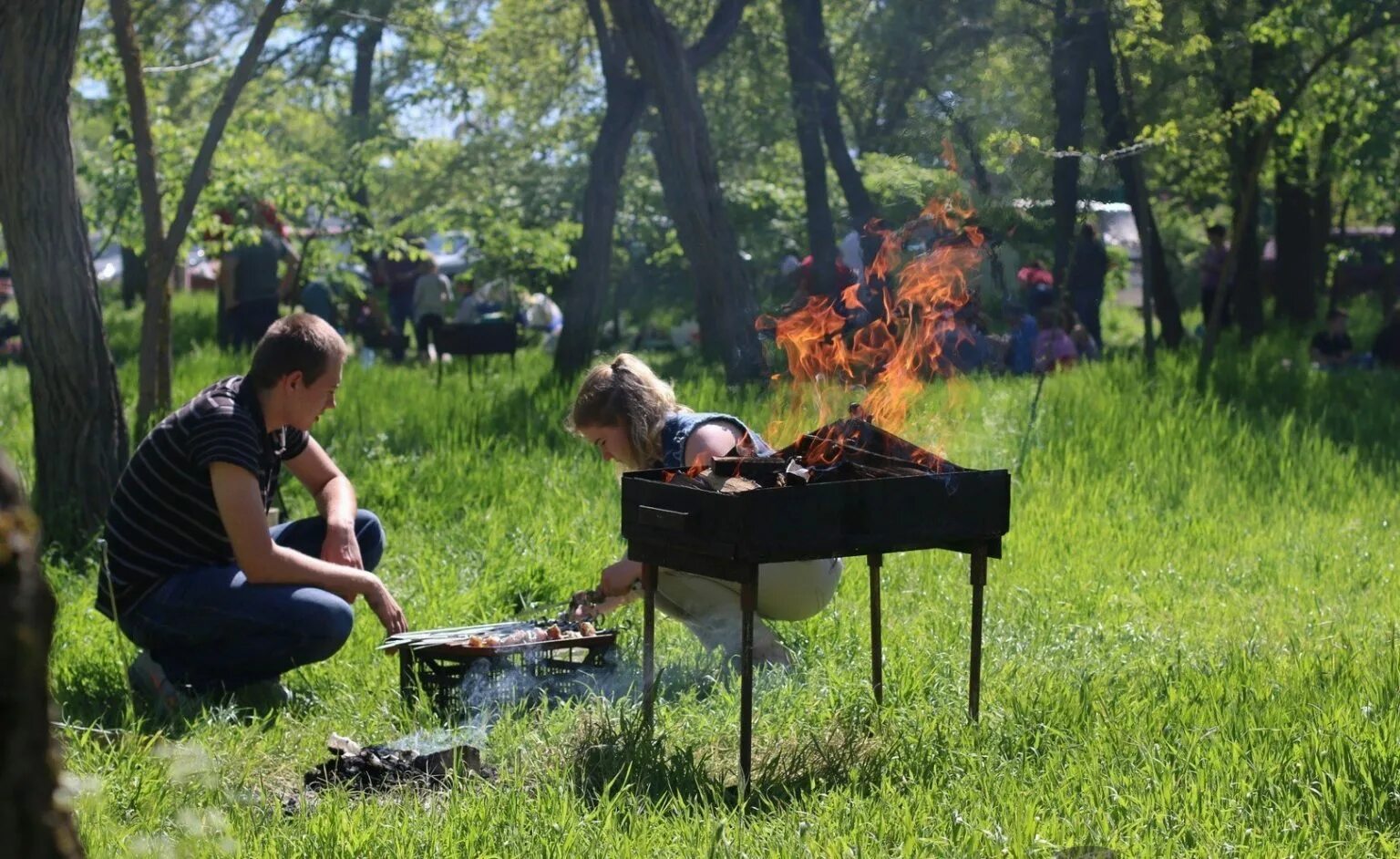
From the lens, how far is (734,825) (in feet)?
13.2

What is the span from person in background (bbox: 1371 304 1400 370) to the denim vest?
13459mm

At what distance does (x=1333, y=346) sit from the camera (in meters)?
17.0

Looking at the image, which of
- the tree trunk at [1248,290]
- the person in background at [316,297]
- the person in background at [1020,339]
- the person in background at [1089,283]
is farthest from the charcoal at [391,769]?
the tree trunk at [1248,290]

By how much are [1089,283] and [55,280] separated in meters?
13.0

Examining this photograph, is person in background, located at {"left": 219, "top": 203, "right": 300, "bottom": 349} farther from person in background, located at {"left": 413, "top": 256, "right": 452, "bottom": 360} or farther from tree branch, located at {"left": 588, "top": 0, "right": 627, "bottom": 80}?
person in background, located at {"left": 413, "top": 256, "right": 452, "bottom": 360}

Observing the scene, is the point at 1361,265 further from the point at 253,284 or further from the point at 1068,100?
the point at 253,284

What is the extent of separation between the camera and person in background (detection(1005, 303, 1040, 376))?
46.9 ft


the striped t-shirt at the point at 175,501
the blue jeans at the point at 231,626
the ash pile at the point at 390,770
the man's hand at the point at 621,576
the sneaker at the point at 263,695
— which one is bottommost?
the sneaker at the point at 263,695

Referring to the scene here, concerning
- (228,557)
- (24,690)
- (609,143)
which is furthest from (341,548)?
(609,143)

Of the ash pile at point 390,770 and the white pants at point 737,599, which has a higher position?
the white pants at point 737,599

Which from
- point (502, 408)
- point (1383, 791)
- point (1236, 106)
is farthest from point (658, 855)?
point (1236, 106)

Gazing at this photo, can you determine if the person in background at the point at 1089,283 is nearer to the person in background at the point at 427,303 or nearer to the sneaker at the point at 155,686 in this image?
the person in background at the point at 427,303

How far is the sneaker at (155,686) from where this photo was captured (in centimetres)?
531

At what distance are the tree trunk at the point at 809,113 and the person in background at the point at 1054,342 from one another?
3968mm
